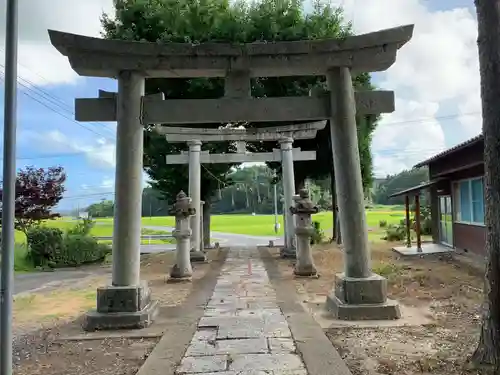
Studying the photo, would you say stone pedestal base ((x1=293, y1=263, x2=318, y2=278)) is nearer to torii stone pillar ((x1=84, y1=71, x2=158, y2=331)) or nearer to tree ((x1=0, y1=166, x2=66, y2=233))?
torii stone pillar ((x1=84, y1=71, x2=158, y2=331))

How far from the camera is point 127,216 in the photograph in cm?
594

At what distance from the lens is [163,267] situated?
13.2 m

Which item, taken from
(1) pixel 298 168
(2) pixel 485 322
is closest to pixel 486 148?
(2) pixel 485 322

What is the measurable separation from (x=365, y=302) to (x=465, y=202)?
9.95 m

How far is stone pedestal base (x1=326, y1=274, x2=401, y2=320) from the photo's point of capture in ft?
18.8

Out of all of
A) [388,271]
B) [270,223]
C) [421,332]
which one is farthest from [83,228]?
[270,223]

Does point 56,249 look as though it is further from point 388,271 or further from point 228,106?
point 228,106

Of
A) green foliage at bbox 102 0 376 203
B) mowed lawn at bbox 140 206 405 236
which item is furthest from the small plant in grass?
mowed lawn at bbox 140 206 405 236

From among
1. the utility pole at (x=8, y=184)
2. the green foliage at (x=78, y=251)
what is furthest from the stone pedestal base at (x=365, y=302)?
the green foliage at (x=78, y=251)

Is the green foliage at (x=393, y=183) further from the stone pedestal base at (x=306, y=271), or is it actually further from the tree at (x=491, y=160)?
the tree at (x=491, y=160)

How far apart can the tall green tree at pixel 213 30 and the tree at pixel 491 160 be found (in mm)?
11674

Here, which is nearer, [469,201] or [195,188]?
[195,188]

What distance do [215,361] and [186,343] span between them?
773 millimetres

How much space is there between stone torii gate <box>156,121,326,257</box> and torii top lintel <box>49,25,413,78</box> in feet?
20.1
